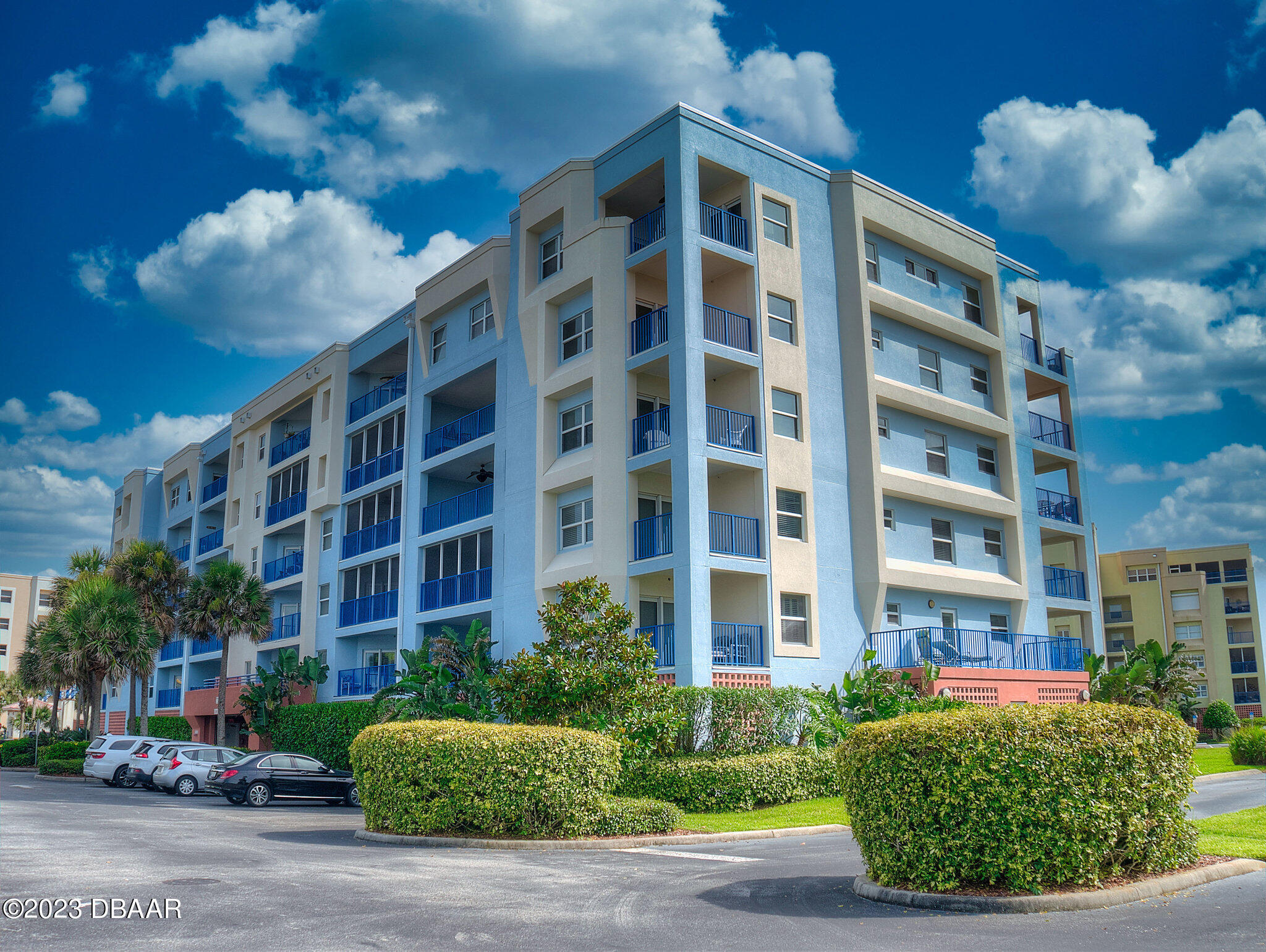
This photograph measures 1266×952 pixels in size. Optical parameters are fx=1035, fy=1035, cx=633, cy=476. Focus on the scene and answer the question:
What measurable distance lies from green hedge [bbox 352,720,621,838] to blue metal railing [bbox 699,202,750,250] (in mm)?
14834

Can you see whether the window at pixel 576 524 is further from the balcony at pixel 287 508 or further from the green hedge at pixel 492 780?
the balcony at pixel 287 508

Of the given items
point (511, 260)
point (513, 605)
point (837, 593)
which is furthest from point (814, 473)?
point (511, 260)

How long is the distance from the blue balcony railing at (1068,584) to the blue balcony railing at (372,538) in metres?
22.2

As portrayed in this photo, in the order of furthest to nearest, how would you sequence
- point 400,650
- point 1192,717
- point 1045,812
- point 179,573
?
point 1192,717 → point 179,573 → point 400,650 → point 1045,812

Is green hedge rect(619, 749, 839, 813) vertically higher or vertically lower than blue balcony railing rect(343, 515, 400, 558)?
lower

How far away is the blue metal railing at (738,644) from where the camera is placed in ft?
81.7

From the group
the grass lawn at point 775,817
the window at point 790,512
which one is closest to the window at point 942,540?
the window at point 790,512

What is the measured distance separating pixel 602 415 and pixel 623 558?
3.80 meters

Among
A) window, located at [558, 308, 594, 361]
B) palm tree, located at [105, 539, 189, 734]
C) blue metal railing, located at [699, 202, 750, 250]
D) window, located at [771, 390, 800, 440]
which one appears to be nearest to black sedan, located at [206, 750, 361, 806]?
window, located at [558, 308, 594, 361]

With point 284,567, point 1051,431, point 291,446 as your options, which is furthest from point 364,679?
point 1051,431

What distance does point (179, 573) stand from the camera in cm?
4566

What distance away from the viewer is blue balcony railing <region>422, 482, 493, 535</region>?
31047 mm

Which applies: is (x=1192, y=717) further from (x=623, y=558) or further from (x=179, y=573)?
(x=179, y=573)

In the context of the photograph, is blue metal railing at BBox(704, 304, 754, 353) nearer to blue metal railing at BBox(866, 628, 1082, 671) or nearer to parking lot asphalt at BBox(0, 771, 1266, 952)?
blue metal railing at BBox(866, 628, 1082, 671)
